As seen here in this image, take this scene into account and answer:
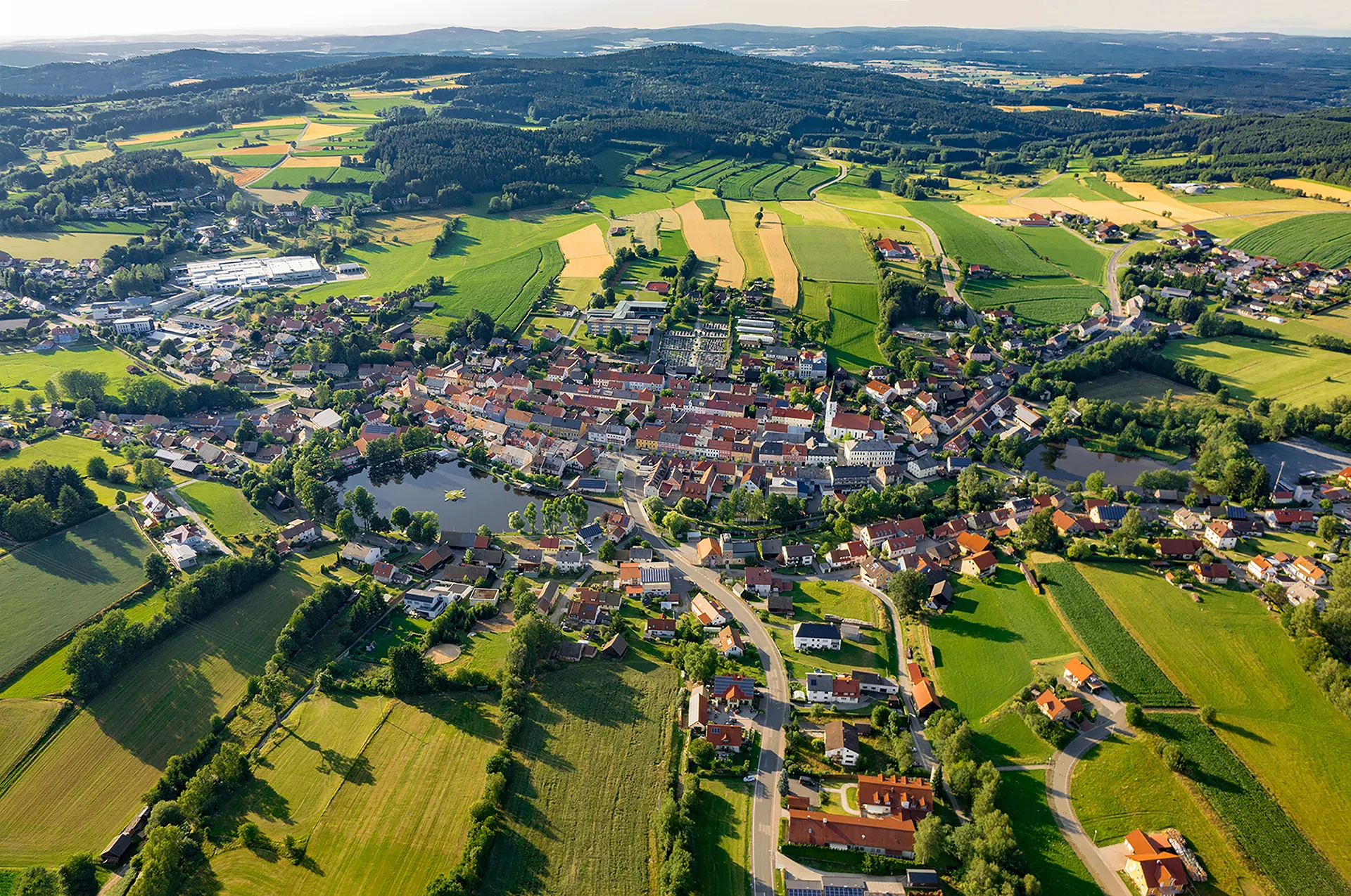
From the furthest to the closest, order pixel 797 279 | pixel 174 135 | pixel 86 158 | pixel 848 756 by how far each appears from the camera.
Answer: pixel 174 135
pixel 86 158
pixel 797 279
pixel 848 756

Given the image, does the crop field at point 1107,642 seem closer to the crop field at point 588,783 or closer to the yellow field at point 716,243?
the crop field at point 588,783

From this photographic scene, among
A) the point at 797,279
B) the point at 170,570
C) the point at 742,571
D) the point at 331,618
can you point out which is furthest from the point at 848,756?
the point at 797,279

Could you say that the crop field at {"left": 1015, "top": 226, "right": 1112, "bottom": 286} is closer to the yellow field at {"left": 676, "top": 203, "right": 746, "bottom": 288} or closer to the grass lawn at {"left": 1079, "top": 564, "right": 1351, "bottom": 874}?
the yellow field at {"left": 676, "top": 203, "right": 746, "bottom": 288}

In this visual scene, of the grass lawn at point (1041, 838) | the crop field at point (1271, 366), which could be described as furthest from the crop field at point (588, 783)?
the crop field at point (1271, 366)

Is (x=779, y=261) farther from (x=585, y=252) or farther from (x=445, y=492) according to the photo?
(x=445, y=492)

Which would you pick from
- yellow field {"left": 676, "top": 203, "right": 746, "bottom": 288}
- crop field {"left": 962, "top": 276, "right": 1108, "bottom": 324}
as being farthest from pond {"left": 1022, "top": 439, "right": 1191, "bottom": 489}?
yellow field {"left": 676, "top": 203, "right": 746, "bottom": 288}

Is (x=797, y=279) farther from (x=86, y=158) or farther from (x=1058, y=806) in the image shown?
(x=86, y=158)

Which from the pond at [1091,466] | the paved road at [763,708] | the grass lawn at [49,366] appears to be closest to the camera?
the paved road at [763,708]
